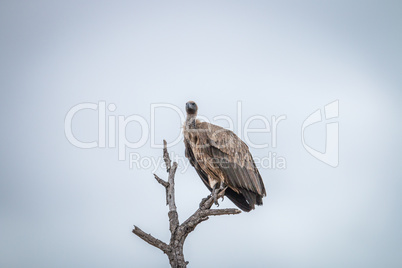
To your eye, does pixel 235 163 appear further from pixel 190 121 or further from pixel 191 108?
pixel 191 108

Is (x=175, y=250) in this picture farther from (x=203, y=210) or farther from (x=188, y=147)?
(x=188, y=147)

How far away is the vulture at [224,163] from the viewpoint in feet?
30.2

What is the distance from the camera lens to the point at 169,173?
7422mm

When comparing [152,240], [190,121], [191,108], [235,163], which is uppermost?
[191,108]

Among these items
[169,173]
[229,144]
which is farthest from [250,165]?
[169,173]

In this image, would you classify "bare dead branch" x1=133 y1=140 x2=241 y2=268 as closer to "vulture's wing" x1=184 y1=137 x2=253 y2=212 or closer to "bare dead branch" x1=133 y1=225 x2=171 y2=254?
"bare dead branch" x1=133 y1=225 x2=171 y2=254

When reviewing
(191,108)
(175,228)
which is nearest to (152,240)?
(175,228)

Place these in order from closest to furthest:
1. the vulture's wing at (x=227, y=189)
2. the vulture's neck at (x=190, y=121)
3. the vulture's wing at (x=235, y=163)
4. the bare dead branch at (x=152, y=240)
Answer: the bare dead branch at (x=152, y=240)
the vulture's wing at (x=235, y=163)
the vulture's wing at (x=227, y=189)
the vulture's neck at (x=190, y=121)

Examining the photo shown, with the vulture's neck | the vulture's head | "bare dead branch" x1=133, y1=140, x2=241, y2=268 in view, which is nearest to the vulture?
the vulture's neck

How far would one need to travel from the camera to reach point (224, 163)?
9414 mm

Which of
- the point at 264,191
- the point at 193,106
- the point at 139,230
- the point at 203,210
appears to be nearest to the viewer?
the point at 139,230

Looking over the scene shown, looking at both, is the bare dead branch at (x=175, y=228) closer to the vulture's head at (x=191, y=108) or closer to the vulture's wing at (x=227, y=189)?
the vulture's wing at (x=227, y=189)

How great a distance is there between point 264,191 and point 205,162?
56.4 inches

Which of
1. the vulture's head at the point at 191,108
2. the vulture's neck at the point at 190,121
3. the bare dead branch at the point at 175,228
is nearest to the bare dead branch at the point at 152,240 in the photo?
the bare dead branch at the point at 175,228
